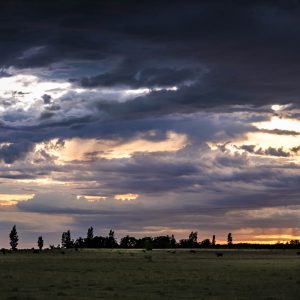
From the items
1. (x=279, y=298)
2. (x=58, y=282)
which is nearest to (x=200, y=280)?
(x=58, y=282)

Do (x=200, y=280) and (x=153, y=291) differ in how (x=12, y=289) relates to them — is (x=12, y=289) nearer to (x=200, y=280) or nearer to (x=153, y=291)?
(x=153, y=291)

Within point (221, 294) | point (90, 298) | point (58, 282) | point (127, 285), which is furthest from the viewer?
point (58, 282)

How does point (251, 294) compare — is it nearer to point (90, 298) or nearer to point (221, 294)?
point (221, 294)

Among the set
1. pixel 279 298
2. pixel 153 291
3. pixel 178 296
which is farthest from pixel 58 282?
pixel 279 298

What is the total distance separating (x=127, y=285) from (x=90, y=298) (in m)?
8.25

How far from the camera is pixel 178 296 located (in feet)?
114

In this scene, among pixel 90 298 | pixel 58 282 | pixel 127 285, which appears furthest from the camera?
pixel 58 282

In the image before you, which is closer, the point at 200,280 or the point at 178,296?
the point at 178,296

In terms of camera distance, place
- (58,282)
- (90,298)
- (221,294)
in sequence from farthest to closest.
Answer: (58,282), (221,294), (90,298)

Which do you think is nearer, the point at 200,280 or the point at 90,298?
the point at 90,298

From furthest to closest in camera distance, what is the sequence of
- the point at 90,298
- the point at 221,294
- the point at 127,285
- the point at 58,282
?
the point at 58,282 → the point at 127,285 → the point at 221,294 → the point at 90,298

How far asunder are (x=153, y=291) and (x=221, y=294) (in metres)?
4.03

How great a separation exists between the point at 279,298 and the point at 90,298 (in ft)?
32.2

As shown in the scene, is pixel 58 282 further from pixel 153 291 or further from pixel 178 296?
pixel 178 296
